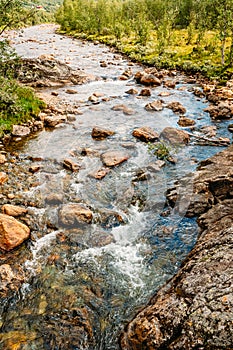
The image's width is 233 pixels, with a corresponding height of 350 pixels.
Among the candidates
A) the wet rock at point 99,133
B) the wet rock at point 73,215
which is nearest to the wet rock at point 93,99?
the wet rock at point 99,133

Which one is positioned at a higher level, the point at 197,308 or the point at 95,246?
the point at 197,308

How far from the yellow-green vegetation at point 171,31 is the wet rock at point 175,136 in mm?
17496

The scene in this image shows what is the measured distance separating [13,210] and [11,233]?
1.51 metres

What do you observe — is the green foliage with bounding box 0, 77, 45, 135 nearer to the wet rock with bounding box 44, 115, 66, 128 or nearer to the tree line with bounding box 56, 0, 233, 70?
the wet rock with bounding box 44, 115, 66, 128

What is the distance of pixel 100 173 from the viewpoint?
12812 mm

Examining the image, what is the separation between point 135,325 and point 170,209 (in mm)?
5455

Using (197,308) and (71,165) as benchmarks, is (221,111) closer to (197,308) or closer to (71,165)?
(71,165)

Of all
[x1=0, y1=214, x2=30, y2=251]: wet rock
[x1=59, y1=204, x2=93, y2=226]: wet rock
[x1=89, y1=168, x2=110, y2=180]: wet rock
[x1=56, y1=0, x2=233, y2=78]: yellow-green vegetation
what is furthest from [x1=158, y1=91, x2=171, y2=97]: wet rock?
[x1=0, y1=214, x2=30, y2=251]: wet rock

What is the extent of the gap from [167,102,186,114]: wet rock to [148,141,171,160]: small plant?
22.8 ft

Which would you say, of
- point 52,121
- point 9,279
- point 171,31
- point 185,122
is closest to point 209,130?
point 185,122

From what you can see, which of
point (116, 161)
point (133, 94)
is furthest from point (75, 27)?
point (116, 161)

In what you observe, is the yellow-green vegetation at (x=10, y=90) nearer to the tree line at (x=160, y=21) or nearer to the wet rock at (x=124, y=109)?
the wet rock at (x=124, y=109)

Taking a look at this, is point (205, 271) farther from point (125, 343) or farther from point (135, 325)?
point (125, 343)

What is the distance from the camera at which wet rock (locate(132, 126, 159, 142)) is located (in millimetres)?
16297
